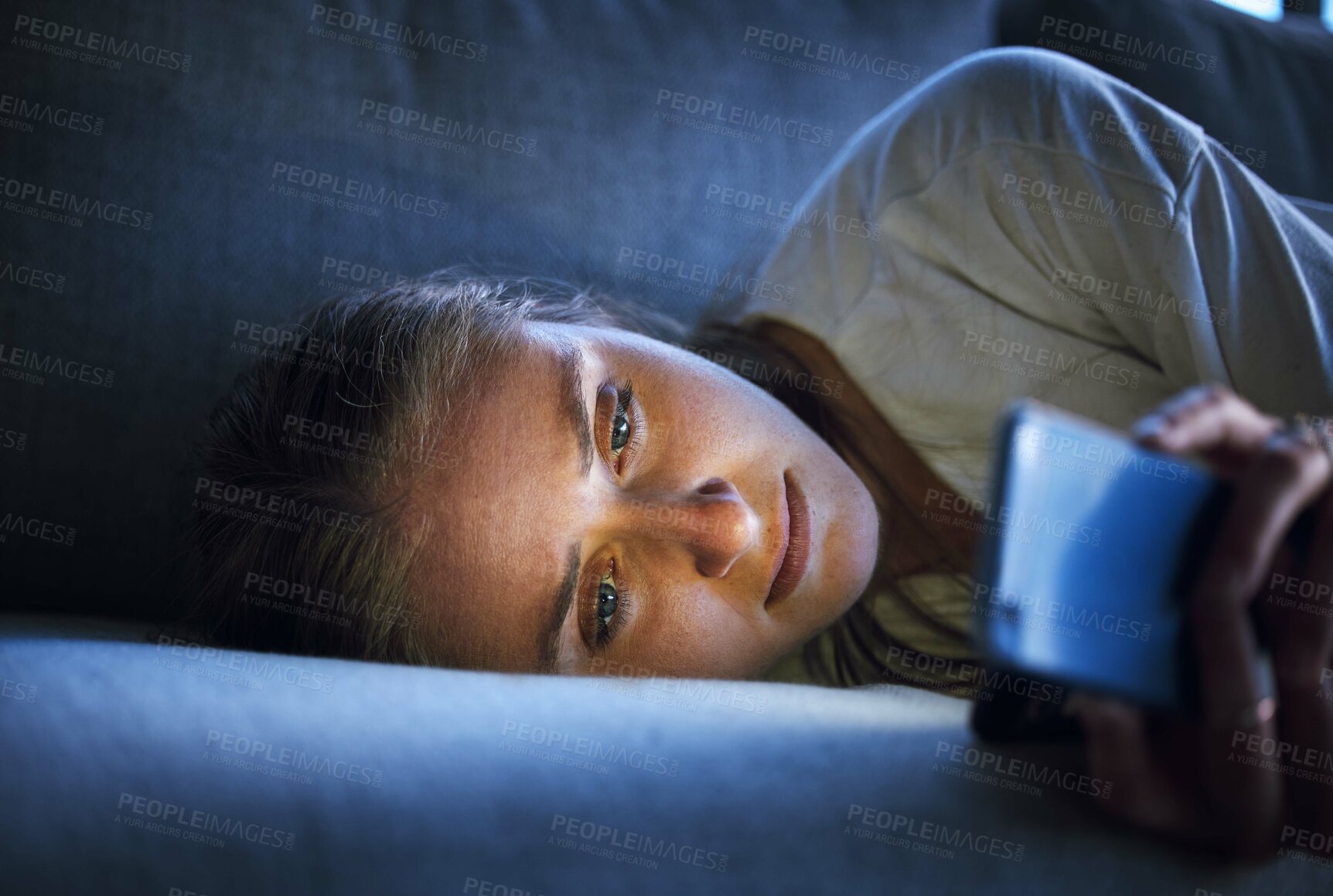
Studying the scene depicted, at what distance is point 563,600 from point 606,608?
0.13ft

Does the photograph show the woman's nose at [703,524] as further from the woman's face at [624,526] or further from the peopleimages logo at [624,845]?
the peopleimages logo at [624,845]

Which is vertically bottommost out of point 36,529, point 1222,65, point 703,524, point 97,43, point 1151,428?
point 36,529

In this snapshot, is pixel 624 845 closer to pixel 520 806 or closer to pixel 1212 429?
pixel 520 806

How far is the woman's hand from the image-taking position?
350mm

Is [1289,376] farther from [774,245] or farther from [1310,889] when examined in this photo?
[774,245]

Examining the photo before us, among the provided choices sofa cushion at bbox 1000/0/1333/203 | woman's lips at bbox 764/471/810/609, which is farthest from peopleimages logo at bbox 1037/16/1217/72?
woman's lips at bbox 764/471/810/609

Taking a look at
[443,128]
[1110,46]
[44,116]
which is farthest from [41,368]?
[1110,46]

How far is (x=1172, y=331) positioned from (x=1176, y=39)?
0.48m

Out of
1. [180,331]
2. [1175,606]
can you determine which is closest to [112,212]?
[180,331]

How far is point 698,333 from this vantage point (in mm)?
824

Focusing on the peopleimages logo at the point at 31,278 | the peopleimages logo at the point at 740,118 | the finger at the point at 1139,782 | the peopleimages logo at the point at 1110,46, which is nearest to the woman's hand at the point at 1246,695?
the finger at the point at 1139,782

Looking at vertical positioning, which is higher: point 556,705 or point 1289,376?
point 1289,376

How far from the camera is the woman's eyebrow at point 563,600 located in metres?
0.56

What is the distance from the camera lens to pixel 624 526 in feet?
1.86
